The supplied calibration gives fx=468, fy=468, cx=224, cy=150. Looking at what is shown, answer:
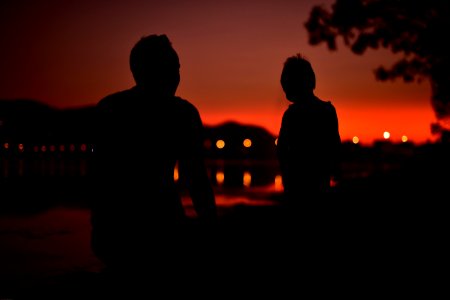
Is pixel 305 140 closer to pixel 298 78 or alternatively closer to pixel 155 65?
pixel 298 78

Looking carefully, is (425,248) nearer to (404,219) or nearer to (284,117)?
(404,219)

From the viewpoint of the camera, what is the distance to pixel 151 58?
2.34 metres

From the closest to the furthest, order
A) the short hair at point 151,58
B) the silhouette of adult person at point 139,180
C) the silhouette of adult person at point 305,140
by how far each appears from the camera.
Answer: the silhouette of adult person at point 139,180
the short hair at point 151,58
the silhouette of adult person at point 305,140

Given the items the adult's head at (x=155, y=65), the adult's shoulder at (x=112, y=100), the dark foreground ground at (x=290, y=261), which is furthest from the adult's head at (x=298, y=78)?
the adult's shoulder at (x=112, y=100)

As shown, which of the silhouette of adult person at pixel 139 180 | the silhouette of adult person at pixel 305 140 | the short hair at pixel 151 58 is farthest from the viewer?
the silhouette of adult person at pixel 305 140

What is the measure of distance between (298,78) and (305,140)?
54 centimetres

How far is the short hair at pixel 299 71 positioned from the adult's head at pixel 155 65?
1.80m

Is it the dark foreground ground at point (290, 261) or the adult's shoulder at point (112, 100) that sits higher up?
the adult's shoulder at point (112, 100)

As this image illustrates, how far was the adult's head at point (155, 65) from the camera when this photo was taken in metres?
2.34

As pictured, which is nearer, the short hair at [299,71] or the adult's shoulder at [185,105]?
the adult's shoulder at [185,105]

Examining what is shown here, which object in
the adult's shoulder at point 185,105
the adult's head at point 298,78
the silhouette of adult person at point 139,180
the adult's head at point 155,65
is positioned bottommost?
the silhouette of adult person at point 139,180

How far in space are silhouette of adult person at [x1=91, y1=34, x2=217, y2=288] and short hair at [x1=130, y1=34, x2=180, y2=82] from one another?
120 mm

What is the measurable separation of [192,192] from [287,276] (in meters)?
3.39

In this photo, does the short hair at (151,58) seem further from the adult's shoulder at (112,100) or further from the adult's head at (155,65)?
the adult's shoulder at (112,100)
